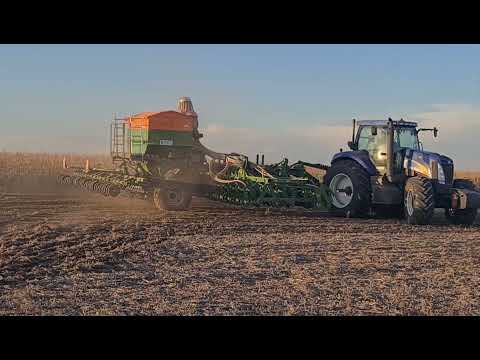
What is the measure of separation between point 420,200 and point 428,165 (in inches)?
40.8

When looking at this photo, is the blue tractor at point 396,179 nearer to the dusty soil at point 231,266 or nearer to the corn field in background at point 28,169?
the dusty soil at point 231,266

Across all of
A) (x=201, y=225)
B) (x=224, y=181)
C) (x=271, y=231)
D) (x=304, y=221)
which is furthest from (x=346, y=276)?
(x=224, y=181)

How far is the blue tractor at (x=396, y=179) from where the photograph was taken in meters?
13.7

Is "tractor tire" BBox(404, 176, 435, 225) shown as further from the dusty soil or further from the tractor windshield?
the tractor windshield

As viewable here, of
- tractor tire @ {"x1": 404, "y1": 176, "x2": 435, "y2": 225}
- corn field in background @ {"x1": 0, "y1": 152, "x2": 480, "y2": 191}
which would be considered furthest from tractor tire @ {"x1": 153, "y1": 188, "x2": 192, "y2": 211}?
corn field in background @ {"x1": 0, "y1": 152, "x2": 480, "y2": 191}

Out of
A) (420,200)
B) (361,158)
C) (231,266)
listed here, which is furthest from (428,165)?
(231,266)

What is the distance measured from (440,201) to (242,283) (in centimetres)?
840

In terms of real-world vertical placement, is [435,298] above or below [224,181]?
below

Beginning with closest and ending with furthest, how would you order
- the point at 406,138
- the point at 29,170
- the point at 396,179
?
the point at 396,179, the point at 406,138, the point at 29,170

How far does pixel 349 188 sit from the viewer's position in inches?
601

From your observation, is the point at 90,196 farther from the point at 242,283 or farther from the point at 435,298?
the point at 435,298

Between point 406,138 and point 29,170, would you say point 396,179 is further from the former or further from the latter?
point 29,170

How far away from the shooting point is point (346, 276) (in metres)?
7.67

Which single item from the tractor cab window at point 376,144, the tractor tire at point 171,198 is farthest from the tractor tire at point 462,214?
the tractor tire at point 171,198
